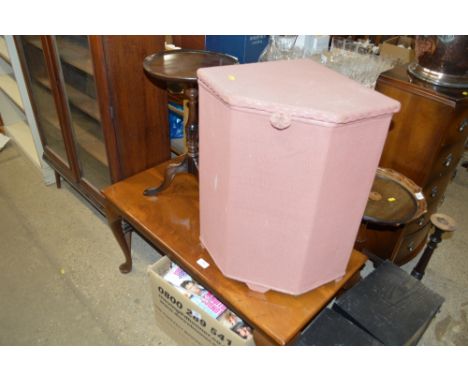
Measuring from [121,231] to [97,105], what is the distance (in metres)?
0.59

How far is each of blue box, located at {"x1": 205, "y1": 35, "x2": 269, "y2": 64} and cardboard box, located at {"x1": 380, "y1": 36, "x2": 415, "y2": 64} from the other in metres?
1.14

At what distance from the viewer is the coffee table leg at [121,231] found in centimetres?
162

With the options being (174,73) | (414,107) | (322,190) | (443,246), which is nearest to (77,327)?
(174,73)

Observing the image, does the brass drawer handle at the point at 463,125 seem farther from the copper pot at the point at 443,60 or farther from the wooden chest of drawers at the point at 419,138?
the copper pot at the point at 443,60

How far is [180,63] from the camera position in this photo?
139 centimetres

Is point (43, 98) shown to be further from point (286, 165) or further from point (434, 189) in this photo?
point (434, 189)

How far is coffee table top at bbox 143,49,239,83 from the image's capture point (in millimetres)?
1249

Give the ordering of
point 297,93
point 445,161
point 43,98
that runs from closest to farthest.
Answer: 1. point 297,93
2. point 445,161
3. point 43,98

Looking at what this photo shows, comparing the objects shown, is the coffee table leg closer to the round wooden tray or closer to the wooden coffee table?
Result: the wooden coffee table

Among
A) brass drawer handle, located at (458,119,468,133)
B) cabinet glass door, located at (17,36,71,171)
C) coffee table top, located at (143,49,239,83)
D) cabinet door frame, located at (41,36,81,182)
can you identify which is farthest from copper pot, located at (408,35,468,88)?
cabinet glass door, located at (17,36,71,171)

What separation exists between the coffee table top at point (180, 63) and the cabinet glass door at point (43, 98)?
2.34 feet

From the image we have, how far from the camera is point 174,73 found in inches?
50.5

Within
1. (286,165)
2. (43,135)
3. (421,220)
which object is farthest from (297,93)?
(43,135)
